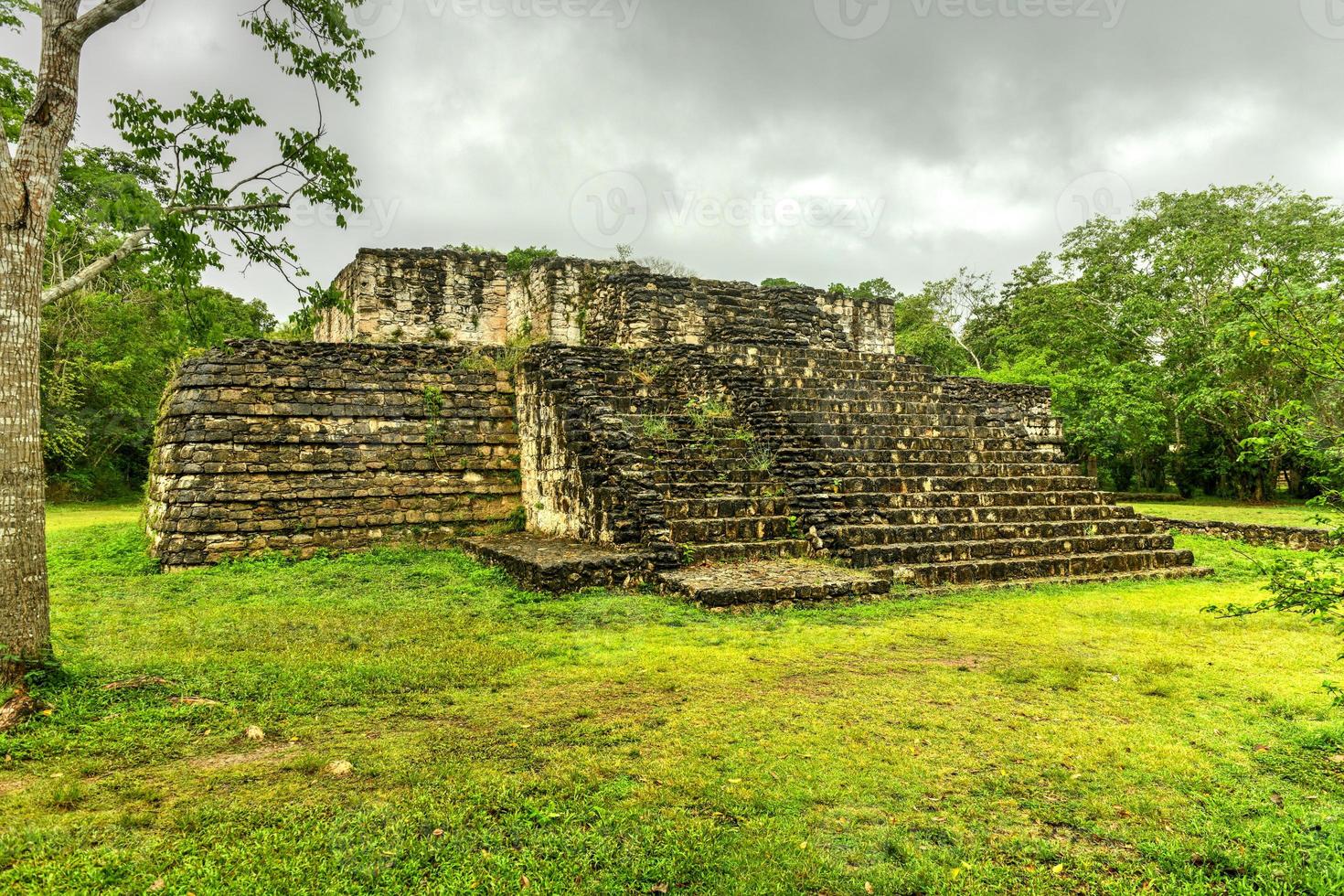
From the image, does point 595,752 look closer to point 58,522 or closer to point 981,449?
point 981,449

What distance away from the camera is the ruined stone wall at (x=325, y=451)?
8523 mm

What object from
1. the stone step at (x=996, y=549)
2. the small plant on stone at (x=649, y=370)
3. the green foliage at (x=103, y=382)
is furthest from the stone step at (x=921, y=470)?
the green foliage at (x=103, y=382)

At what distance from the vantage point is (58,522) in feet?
46.5

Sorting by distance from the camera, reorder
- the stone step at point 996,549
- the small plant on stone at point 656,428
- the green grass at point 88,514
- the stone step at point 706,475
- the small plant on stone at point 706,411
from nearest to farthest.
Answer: the stone step at point 996,549
the stone step at point 706,475
the small plant on stone at point 656,428
the small plant on stone at point 706,411
the green grass at point 88,514

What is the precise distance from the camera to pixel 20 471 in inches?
149

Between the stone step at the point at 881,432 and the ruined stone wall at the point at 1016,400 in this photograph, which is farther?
the ruined stone wall at the point at 1016,400

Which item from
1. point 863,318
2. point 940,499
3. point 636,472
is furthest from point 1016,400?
point 636,472

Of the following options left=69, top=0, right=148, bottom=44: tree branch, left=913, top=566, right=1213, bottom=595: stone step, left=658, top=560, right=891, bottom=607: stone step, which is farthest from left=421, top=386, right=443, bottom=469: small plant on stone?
left=913, top=566, right=1213, bottom=595: stone step

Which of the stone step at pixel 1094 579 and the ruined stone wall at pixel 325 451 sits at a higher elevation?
the ruined stone wall at pixel 325 451

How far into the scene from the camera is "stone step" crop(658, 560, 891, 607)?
6219 millimetres

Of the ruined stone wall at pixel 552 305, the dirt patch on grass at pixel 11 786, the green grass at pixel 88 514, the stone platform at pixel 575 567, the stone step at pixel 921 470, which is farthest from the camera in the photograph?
the green grass at pixel 88 514

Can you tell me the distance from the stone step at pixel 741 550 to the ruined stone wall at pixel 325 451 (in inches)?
139

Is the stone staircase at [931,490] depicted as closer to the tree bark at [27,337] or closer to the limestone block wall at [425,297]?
the limestone block wall at [425,297]

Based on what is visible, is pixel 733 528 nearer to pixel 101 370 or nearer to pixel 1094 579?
pixel 1094 579
